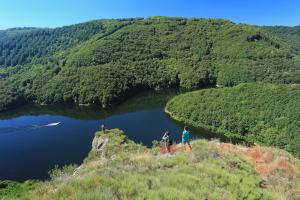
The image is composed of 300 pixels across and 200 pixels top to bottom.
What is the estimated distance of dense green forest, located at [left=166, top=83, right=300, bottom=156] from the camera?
8181cm

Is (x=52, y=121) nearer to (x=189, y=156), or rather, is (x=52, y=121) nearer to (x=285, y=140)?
(x=285, y=140)

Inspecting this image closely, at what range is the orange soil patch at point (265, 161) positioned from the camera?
21.1 m

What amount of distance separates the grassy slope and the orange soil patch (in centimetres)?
73

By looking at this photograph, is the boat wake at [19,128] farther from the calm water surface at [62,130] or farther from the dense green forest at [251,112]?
the dense green forest at [251,112]

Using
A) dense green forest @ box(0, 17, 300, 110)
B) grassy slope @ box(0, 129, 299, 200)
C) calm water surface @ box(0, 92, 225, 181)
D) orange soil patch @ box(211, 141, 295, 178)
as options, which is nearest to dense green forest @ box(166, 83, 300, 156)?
calm water surface @ box(0, 92, 225, 181)

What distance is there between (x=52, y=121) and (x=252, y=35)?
11291 centimetres

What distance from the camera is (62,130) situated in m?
105

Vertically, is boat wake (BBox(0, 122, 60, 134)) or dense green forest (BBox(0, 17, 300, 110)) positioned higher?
dense green forest (BBox(0, 17, 300, 110))

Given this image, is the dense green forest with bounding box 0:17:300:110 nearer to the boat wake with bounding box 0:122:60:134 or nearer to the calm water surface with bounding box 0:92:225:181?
the calm water surface with bounding box 0:92:225:181

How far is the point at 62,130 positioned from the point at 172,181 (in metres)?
94.0

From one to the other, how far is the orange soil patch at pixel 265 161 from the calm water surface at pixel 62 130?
173ft

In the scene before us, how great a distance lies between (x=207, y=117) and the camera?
100 meters

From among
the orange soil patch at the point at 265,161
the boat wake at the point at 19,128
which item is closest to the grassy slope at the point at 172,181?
the orange soil patch at the point at 265,161

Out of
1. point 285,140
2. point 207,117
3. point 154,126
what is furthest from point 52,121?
point 285,140
